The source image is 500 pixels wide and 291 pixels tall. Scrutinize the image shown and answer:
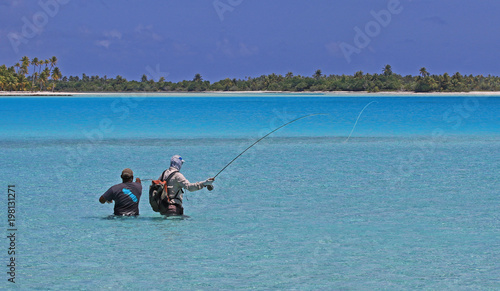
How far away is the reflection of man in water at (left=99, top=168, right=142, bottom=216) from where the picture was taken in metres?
11.4

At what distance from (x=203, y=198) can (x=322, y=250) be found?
5.38 metres

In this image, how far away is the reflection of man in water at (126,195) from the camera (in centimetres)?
1137

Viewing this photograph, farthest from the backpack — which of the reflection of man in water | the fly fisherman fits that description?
the reflection of man in water

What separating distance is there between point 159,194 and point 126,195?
0.63m

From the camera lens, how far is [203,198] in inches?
587

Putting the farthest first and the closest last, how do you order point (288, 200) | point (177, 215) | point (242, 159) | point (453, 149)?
point (453, 149), point (242, 159), point (288, 200), point (177, 215)

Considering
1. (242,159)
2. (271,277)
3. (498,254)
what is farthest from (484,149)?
(271,277)

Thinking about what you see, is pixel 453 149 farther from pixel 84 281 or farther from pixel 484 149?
pixel 84 281

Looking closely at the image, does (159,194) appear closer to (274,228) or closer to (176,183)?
(176,183)

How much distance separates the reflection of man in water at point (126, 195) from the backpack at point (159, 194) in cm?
28

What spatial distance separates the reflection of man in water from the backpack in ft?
0.91

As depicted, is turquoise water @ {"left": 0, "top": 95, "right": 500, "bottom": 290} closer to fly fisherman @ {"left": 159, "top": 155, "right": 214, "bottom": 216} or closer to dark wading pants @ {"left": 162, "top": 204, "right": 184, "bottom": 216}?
dark wading pants @ {"left": 162, "top": 204, "right": 184, "bottom": 216}

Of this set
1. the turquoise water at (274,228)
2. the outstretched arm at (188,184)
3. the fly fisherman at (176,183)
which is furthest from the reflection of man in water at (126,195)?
the outstretched arm at (188,184)

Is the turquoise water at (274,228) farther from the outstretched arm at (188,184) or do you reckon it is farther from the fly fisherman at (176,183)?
the outstretched arm at (188,184)
